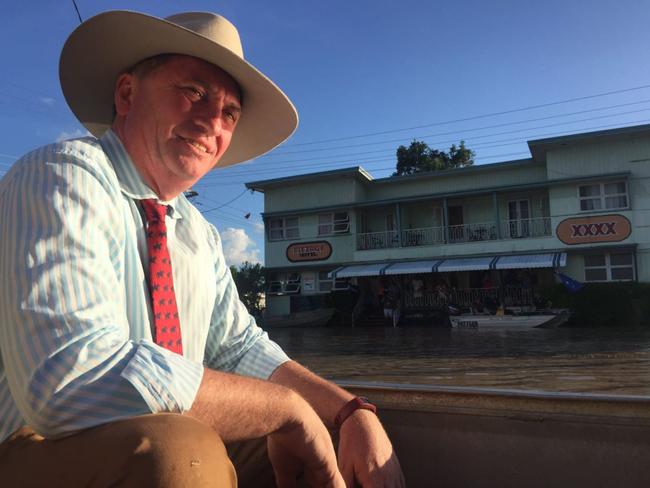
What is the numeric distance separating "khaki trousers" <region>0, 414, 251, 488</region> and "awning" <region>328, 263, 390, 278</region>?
21118mm

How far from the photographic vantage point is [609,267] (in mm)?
20078

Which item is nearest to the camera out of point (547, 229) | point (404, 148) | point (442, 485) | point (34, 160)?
point (34, 160)

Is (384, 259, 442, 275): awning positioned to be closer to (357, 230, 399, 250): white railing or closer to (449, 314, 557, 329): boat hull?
(357, 230, 399, 250): white railing

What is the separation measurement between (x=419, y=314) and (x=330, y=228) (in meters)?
5.94

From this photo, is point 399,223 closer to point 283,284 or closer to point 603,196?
point 283,284

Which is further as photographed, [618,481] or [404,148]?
[404,148]

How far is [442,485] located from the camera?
1.83 meters

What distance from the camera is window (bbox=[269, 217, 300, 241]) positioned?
25750 millimetres

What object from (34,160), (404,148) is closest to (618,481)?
(34,160)

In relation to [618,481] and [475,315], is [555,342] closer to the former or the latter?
[475,315]

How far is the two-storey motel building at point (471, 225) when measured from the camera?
65.4 feet

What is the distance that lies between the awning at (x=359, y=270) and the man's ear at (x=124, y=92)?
811 inches

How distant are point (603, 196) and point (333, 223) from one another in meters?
11.3

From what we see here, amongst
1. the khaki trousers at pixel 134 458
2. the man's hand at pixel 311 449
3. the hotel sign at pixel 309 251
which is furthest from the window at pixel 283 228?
the khaki trousers at pixel 134 458
